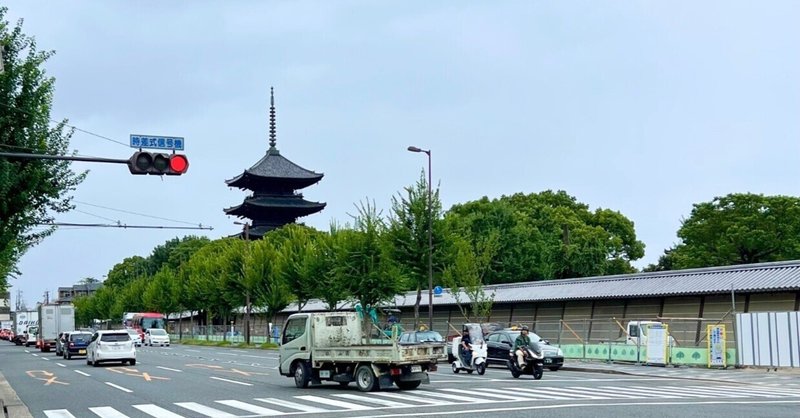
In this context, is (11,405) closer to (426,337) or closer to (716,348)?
(426,337)

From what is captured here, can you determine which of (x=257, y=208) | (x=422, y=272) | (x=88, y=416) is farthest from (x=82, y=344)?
(x=257, y=208)

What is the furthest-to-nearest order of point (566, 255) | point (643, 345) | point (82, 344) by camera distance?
point (566, 255), point (82, 344), point (643, 345)

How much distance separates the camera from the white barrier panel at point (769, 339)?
98.7ft

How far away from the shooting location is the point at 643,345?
116 ft

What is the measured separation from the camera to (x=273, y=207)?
98.8 meters

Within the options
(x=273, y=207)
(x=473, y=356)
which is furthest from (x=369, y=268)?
(x=273, y=207)

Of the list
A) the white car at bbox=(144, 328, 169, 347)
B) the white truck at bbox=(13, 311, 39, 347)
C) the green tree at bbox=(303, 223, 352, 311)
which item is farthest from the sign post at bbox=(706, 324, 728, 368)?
the white truck at bbox=(13, 311, 39, 347)

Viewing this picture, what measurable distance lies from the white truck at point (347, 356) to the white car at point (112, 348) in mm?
15654

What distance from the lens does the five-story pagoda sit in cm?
9856

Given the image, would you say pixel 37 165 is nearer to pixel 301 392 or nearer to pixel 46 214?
pixel 46 214

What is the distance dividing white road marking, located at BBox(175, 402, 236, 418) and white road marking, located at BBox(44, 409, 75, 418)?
2.30m

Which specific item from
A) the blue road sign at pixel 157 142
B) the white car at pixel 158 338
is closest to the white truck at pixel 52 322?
the white car at pixel 158 338

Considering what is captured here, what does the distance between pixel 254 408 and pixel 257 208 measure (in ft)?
271

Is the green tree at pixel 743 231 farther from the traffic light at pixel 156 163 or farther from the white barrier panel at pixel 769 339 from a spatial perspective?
the traffic light at pixel 156 163
